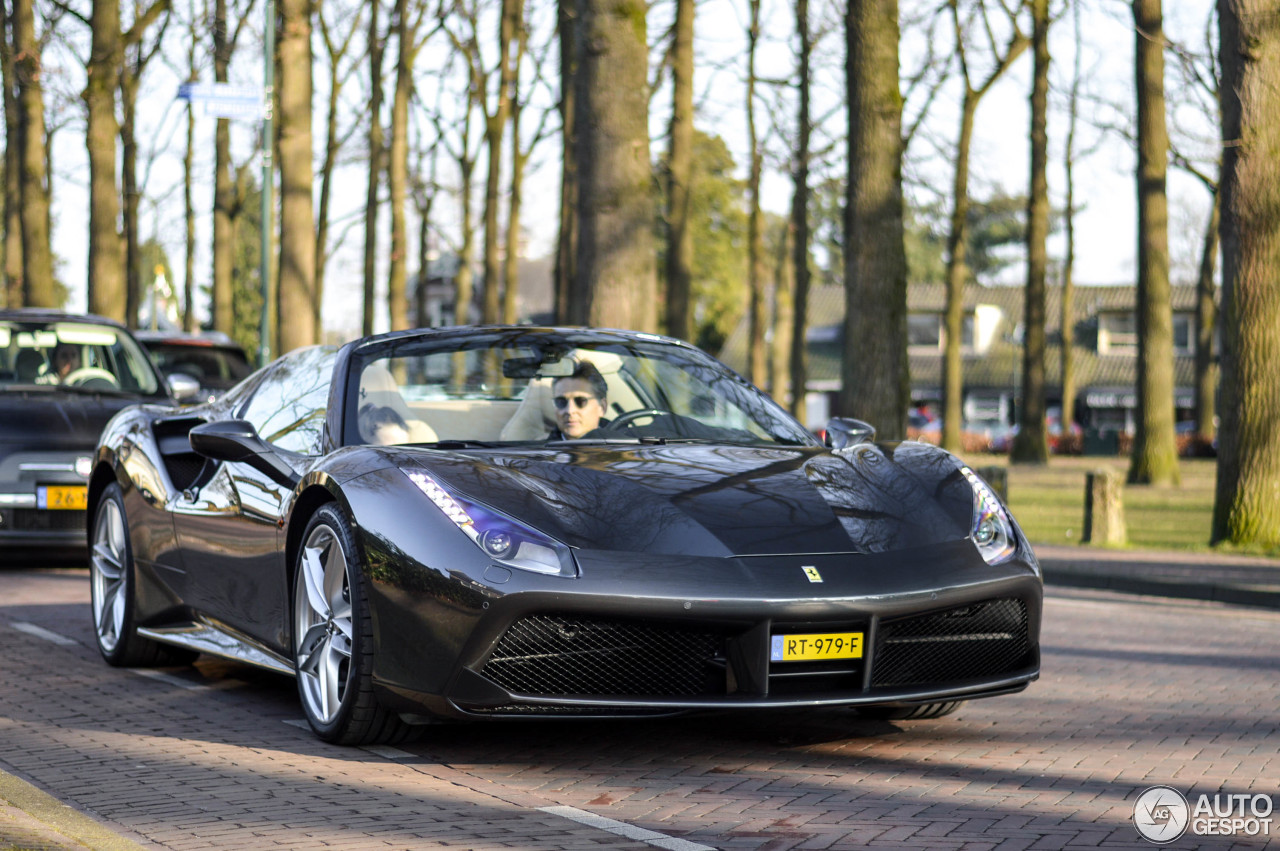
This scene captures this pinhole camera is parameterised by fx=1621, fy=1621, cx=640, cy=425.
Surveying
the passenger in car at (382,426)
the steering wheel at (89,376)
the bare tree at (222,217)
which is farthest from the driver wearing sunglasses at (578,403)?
the bare tree at (222,217)

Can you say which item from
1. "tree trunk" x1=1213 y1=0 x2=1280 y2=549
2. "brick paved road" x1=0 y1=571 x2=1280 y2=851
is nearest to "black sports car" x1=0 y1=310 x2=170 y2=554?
"brick paved road" x1=0 y1=571 x2=1280 y2=851

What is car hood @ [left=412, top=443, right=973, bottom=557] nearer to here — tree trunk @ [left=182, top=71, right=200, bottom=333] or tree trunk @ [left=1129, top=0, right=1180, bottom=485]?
tree trunk @ [left=1129, top=0, right=1180, bottom=485]

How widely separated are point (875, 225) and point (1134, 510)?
7354 mm

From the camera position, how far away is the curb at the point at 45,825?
13.1ft

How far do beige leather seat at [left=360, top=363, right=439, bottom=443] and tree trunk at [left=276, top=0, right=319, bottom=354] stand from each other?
13581mm

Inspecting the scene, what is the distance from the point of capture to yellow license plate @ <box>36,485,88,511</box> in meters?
10.7

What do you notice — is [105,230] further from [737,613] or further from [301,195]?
[737,613]

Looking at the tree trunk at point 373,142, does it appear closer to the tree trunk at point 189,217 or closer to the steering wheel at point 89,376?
the tree trunk at point 189,217

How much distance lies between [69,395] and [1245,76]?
395 inches

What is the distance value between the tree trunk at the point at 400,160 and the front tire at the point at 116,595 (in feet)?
75.3

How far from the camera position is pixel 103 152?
25.1m

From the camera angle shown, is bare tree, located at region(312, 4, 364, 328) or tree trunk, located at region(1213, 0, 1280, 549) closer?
tree trunk, located at region(1213, 0, 1280, 549)

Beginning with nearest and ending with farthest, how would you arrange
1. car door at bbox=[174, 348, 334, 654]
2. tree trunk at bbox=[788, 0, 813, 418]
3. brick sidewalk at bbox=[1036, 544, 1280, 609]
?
car door at bbox=[174, 348, 334, 654] → brick sidewalk at bbox=[1036, 544, 1280, 609] → tree trunk at bbox=[788, 0, 813, 418]

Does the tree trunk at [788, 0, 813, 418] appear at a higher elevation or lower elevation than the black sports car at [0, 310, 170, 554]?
higher
